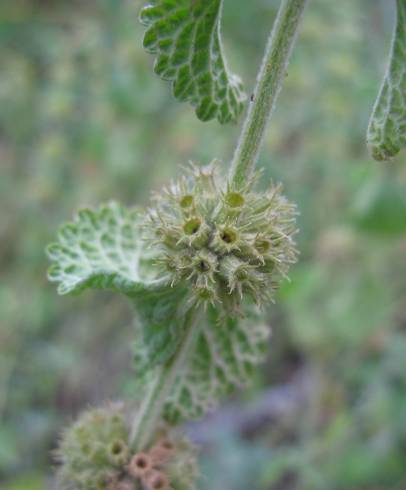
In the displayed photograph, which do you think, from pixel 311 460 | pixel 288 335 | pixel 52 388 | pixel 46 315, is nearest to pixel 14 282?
pixel 46 315

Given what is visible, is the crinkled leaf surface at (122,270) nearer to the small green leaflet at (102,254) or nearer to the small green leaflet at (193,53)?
the small green leaflet at (102,254)

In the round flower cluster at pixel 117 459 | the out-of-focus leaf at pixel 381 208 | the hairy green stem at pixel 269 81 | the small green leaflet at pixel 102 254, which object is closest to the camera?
the hairy green stem at pixel 269 81

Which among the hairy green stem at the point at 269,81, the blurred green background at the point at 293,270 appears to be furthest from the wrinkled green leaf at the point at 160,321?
the blurred green background at the point at 293,270

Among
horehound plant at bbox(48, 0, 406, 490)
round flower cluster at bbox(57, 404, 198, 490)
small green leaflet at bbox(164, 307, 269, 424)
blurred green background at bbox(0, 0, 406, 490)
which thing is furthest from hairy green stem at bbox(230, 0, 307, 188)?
blurred green background at bbox(0, 0, 406, 490)

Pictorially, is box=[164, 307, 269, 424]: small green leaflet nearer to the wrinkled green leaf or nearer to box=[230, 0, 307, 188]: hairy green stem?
the wrinkled green leaf

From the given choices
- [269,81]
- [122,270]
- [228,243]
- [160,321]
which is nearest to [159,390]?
[160,321]

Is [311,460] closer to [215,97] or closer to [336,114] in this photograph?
[336,114]
